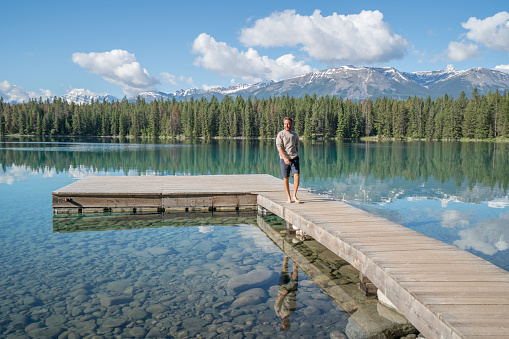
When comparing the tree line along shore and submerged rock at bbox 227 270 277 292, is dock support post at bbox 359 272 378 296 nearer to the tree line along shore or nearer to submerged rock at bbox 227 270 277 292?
submerged rock at bbox 227 270 277 292

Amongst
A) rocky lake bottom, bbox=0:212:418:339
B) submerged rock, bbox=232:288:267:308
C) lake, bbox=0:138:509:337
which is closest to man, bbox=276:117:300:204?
rocky lake bottom, bbox=0:212:418:339

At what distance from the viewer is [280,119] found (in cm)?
11781

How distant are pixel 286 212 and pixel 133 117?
132764 millimetres

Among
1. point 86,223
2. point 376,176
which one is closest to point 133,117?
point 376,176

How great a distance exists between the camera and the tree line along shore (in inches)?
3947

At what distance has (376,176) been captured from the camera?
84.1ft

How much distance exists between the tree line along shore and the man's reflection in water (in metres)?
99.0

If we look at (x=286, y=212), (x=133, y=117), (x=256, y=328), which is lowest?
(x=256, y=328)

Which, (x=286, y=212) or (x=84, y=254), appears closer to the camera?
(x=84, y=254)

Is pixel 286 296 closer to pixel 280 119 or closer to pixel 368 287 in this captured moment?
pixel 368 287

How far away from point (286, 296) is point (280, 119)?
11250 centimetres

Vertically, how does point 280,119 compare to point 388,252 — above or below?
above

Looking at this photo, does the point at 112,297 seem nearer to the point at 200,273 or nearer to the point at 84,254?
the point at 200,273

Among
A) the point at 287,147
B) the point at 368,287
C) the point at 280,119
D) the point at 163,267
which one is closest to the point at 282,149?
the point at 287,147
